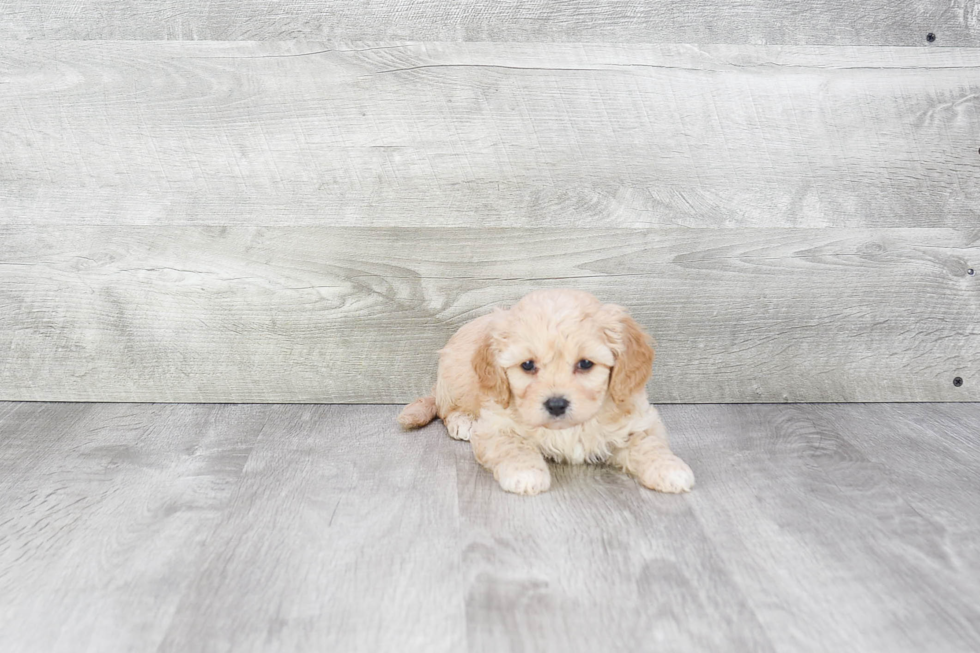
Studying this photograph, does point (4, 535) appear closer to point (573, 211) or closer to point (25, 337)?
point (25, 337)

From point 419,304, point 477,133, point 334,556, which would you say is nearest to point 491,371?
point 334,556

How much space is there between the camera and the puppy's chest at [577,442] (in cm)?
169

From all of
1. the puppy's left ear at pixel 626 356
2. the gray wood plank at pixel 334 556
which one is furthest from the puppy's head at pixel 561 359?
the gray wood plank at pixel 334 556

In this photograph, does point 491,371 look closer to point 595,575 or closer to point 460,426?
point 460,426

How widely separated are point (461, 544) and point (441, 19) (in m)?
1.32

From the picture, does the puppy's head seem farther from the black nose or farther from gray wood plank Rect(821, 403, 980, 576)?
gray wood plank Rect(821, 403, 980, 576)

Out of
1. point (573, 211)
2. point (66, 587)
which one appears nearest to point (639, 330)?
point (573, 211)

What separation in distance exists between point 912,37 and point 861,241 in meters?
0.54

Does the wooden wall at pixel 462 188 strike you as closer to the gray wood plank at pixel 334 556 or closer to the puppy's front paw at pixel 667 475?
the gray wood plank at pixel 334 556

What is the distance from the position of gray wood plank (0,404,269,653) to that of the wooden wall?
0.22m

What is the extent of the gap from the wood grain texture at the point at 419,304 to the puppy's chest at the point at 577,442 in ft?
1.78

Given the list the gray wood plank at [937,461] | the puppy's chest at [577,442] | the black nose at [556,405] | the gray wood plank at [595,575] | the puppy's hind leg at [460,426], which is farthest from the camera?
the puppy's hind leg at [460,426]

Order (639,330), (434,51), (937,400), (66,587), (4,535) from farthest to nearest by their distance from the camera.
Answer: (937,400)
(434,51)
(639,330)
(4,535)
(66,587)

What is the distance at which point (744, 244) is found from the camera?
2141 millimetres
